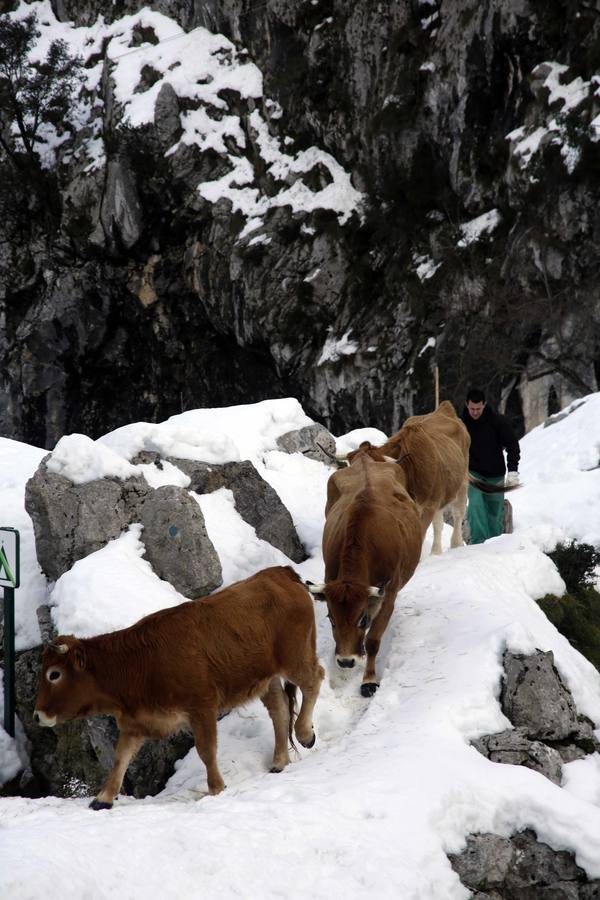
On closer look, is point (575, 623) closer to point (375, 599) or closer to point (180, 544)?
point (375, 599)

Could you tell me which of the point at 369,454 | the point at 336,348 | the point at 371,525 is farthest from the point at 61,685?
the point at 336,348

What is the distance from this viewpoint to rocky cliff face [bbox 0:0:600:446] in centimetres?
3180

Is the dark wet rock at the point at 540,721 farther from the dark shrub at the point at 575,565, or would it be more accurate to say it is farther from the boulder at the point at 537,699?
the dark shrub at the point at 575,565

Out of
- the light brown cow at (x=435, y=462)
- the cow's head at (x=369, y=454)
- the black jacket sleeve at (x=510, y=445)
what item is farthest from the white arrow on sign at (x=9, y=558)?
the black jacket sleeve at (x=510, y=445)

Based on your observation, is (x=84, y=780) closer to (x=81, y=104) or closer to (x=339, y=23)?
(x=339, y=23)

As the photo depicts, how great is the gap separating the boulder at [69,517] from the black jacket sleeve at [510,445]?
5271mm

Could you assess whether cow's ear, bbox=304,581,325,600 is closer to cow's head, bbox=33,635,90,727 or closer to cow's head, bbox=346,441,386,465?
cow's head, bbox=33,635,90,727

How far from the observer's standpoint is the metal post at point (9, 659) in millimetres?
6902

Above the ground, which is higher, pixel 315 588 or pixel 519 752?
pixel 315 588

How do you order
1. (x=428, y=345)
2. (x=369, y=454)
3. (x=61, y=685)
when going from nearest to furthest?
(x=61, y=685)
(x=369, y=454)
(x=428, y=345)

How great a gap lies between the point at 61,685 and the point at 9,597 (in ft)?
7.31

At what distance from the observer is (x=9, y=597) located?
6977mm

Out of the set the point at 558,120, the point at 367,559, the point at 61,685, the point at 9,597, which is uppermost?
the point at 558,120

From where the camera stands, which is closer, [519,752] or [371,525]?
[519,752]
